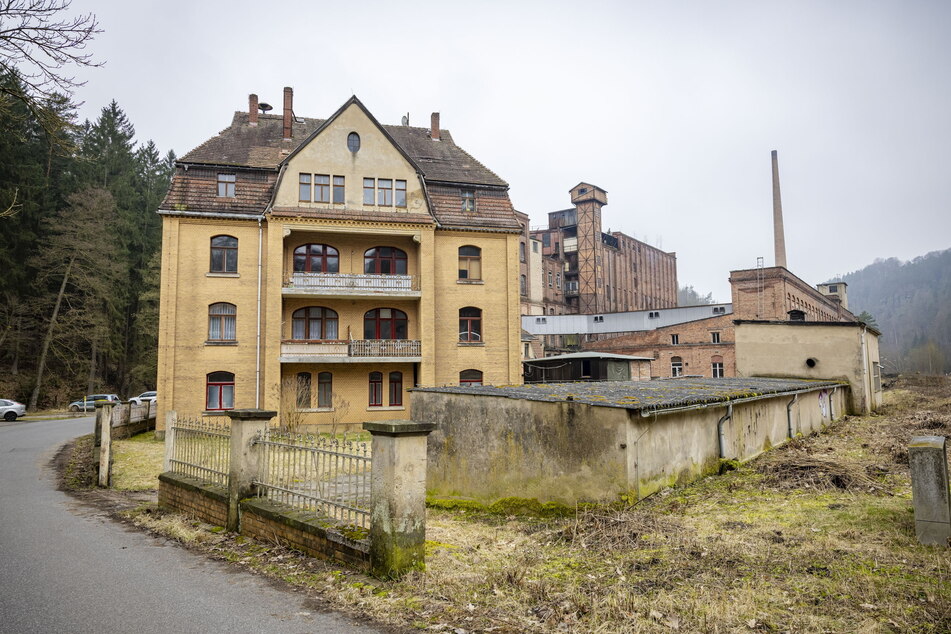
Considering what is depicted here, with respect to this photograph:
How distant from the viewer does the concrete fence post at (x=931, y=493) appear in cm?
665

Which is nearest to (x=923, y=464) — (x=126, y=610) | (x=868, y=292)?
(x=126, y=610)

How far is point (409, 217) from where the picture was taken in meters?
26.2

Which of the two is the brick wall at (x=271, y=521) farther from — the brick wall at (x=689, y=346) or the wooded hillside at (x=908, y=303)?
the wooded hillside at (x=908, y=303)

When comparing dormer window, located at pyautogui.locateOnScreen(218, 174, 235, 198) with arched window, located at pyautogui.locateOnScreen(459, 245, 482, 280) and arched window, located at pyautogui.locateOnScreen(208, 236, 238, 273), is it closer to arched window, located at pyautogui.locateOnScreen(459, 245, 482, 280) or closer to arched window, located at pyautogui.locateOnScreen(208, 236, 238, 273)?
arched window, located at pyautogui.locateOnScreen(208, 236, 238, 273)

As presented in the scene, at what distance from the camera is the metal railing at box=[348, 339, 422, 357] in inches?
1012

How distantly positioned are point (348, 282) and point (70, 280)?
87.9ft

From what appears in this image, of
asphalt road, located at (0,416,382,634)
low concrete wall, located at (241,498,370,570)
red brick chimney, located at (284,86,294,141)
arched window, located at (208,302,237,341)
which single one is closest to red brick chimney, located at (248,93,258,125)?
red brick chimney, located at (284,86,294,141)

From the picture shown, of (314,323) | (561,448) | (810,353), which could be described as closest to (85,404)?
(314,323)

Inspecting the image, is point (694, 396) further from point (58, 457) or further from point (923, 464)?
point (58, 457)

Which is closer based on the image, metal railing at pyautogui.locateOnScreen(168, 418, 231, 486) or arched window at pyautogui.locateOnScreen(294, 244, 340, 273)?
metal railing at pyautogui.locateOnScreen(168, 418, 231, 486)

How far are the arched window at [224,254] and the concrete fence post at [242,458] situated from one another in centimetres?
1861

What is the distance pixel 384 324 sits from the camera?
2738 cm

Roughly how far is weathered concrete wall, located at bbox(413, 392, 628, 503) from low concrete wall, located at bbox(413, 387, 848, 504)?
0.02 m

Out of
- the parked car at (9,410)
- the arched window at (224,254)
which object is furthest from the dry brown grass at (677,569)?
the parked car at (9,410)
